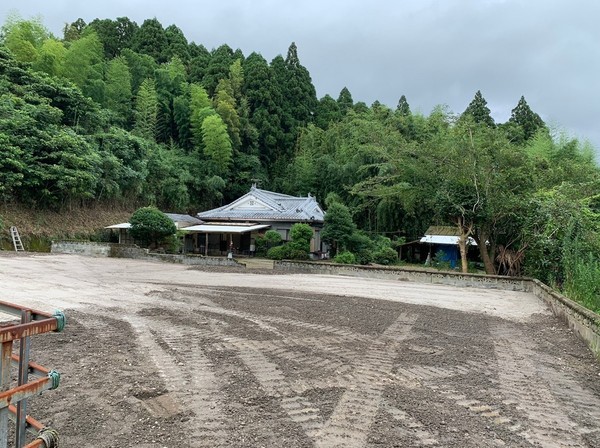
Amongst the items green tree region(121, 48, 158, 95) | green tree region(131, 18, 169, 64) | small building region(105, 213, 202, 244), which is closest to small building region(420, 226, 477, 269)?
small building region(105, 213, 202, 244)

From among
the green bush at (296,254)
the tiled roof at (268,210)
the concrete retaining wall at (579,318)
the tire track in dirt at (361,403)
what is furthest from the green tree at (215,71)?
the tire track in dirt at (361,403)

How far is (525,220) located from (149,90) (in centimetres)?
2577

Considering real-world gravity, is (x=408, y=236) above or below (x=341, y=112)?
below

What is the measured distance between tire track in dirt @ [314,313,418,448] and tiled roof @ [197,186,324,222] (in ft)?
60.9

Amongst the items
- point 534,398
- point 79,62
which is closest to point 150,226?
point 79,62

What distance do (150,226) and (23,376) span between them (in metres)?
18.2

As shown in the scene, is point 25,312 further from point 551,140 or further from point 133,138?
point 133,138

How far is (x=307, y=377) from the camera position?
3.38m

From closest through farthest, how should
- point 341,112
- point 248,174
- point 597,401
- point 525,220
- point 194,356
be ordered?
1. point 597,401
2. point 194,356
3. point 525,220
4. point 248,174
5. point 341,112

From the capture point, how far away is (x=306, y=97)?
130 feet

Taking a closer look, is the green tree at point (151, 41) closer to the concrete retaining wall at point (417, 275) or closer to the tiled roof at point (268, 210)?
the tiled roof at point (268, 210)

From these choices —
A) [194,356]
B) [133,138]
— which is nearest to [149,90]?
[133,138]

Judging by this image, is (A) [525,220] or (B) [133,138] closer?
(A) [525,220]

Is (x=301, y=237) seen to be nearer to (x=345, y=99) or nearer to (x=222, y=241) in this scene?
(x=222, y=241)
